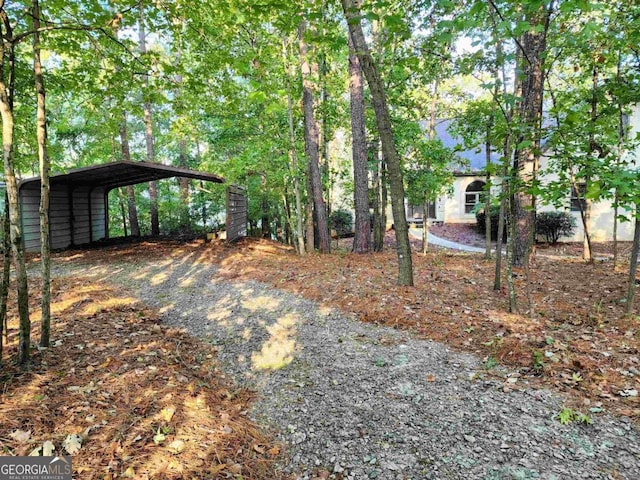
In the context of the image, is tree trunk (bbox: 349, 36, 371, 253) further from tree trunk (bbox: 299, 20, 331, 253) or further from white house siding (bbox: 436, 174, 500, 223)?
white house siding (bbox: 436, 174, 500, 223)

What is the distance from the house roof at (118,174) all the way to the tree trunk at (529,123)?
8805 millimetres

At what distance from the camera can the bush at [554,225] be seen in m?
14.0

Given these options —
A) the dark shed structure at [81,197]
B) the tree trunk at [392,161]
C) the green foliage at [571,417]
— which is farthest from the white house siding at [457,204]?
the green foliage at [571,417]

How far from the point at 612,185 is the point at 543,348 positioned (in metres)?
1.83

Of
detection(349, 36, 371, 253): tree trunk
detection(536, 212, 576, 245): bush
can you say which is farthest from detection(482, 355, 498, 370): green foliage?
detection(536, 212, 576, 245): bush

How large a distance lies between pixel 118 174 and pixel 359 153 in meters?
8.41

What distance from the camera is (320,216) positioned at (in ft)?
35.3

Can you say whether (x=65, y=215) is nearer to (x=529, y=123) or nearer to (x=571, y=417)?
(x=529, y=123)

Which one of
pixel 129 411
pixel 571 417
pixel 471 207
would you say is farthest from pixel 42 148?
pixel 471 207

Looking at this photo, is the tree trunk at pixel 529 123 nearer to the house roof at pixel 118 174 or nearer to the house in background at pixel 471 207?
the house in background at pixel 471 207

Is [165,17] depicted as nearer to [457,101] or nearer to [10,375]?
[10,375]

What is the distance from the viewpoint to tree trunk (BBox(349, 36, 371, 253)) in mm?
9789

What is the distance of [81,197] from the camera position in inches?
540

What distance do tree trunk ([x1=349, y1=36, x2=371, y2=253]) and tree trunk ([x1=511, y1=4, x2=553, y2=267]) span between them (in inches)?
160
